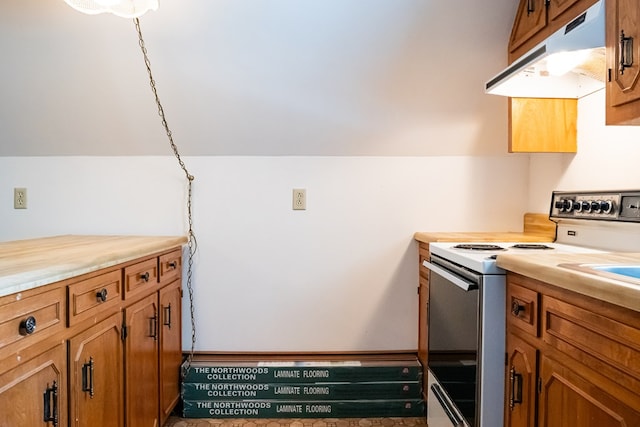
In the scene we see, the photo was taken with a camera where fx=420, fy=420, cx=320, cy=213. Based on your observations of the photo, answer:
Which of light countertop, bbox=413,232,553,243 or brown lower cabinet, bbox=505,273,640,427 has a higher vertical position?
light countertop, bbox=413,232,553,243

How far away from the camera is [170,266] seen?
6.59 feet

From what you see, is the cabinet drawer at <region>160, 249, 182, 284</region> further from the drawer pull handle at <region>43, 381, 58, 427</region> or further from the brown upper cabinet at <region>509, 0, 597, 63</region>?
the brown upper cabinet at <region>509, 0, 597, 63</region>

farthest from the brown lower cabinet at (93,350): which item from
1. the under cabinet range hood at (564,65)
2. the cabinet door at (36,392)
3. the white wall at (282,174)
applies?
the under cabinet range hood at (564,65)

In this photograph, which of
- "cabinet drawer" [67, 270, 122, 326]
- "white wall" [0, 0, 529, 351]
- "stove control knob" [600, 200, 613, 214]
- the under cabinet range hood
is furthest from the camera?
"white wall" [0, 0, 529, 351]

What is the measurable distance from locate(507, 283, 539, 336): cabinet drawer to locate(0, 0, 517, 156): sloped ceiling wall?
3.81 feet

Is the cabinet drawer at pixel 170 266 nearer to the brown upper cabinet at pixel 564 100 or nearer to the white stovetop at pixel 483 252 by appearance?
the white stovetop at pixel 483 252

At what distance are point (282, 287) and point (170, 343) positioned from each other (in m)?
0.63

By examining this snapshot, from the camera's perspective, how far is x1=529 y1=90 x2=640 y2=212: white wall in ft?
5.23

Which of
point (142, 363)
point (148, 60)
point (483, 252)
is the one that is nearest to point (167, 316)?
point (142, 363)

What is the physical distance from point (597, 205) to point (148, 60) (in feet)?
6.70

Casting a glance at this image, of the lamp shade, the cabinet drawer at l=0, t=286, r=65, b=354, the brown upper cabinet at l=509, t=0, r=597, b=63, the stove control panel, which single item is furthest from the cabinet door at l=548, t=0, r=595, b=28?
the cabinet drawer at l=0, t=286, r=65, b=354

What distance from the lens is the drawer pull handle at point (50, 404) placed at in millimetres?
1022

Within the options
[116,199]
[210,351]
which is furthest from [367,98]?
[210,351]

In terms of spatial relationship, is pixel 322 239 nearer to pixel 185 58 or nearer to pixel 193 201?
pixel 193 201
